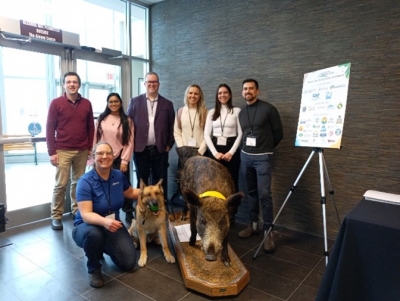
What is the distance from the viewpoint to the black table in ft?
4.74

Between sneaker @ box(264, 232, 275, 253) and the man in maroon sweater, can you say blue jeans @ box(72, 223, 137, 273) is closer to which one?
the man in maroon sweater

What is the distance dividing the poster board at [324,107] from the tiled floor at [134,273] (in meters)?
1.20

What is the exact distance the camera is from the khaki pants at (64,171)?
12.0 feet

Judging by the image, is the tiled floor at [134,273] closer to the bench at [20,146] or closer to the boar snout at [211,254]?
the boar snout at [211,254]

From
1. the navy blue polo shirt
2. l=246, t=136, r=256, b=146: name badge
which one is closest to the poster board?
l=246, t=136, r=256, b=146: name badge

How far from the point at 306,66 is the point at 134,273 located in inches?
115

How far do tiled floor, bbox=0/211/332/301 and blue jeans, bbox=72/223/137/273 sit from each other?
0.14 m

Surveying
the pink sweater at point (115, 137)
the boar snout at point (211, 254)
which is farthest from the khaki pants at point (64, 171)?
the boar snout at point (211, 254)

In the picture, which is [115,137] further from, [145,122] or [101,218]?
[101,218]

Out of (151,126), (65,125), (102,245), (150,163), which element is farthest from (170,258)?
(65,125)

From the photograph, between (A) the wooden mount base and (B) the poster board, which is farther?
(B) the poster board

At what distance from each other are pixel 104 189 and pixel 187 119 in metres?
1.48

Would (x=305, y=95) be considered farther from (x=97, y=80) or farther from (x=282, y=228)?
(x=97, y=80)

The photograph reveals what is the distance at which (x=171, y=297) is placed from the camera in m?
2.39
